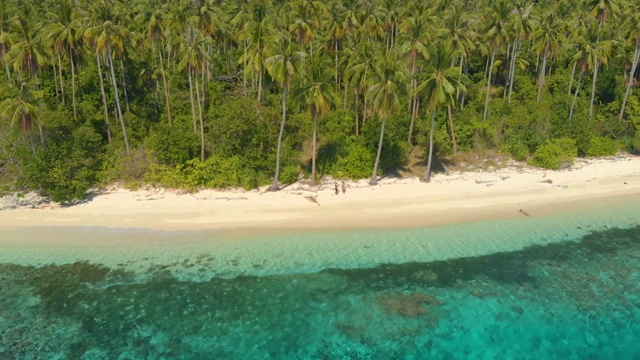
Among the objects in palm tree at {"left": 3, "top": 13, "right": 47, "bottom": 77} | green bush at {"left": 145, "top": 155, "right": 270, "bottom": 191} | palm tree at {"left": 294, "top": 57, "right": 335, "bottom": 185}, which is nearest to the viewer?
palm tree at {"left": 294, "top": 57, "right": 335, "bottom": 185}

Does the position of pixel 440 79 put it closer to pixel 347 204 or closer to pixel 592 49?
pixel 347 204

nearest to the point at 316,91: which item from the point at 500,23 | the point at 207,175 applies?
the point at 207,175

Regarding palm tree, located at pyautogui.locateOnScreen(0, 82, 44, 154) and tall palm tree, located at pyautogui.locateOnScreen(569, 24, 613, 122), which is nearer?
palm tree, located at pyautogui.locateOnScreen(0, 82, 44, 154)

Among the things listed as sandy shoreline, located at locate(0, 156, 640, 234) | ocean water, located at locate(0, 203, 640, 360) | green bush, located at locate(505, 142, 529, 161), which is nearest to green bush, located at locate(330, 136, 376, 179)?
sandy shoreline, located at locate(0, 156, 640, 234)

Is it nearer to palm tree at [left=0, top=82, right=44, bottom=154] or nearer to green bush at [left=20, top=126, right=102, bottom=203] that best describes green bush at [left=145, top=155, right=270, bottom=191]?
green bush at [left=20, top=126, right=102, bottom=203]

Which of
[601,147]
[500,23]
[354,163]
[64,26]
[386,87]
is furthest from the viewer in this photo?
[601,147]

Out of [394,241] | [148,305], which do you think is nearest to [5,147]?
[148,305]
